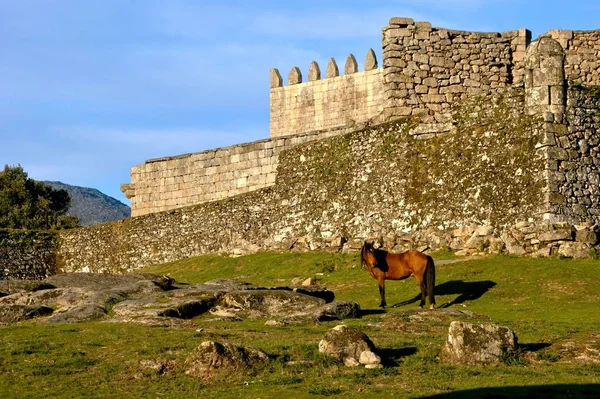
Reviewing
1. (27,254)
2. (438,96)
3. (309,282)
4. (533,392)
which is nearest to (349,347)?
(533,392)

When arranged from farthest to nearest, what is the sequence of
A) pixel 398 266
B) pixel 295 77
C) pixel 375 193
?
pixel 295 77, pixel 375 193, pixel 398 266

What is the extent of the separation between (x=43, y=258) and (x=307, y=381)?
34.6 m

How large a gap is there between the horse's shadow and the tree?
43.4 metres

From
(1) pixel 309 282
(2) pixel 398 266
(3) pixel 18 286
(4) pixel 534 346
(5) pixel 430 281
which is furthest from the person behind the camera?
(1) pixel 309 282

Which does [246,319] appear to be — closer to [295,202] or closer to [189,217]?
[295,202]

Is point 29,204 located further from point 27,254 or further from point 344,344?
point 344,344

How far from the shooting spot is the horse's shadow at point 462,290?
34.4 meters

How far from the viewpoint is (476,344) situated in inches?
896

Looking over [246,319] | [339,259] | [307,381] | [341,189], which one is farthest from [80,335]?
[341,189]

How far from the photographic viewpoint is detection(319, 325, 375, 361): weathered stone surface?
22719 mm

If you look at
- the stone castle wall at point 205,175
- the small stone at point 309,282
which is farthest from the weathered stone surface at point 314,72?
the small stone at point 309,282

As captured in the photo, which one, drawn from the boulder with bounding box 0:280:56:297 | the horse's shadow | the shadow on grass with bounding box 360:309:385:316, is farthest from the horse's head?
the boulder with bounding box 0:280:56:297

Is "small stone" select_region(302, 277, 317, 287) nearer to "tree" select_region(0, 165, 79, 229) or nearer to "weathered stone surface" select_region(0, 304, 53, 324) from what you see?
"weathered stone surface" select_region(0, 304, 53, 324)

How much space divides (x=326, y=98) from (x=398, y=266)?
41.6 metres
